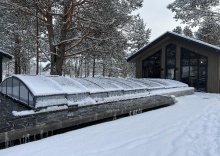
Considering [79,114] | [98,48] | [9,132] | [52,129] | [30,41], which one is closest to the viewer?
[9,132]

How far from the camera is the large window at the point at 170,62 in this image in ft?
63.2

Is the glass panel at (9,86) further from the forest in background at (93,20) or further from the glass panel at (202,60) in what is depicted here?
the glass panel at (202,60)

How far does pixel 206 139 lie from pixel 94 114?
3183 mm

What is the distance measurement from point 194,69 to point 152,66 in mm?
3674

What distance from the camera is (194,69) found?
18203 millimetres

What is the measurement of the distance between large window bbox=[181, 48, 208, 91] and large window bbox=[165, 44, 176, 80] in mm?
697

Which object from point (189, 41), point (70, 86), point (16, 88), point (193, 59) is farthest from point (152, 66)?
point (16, 88)

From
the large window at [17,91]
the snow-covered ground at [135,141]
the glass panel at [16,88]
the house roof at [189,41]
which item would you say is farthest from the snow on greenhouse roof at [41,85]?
the house roof at [189,41]

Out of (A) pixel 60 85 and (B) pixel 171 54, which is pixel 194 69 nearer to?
(B) pixel 171 54

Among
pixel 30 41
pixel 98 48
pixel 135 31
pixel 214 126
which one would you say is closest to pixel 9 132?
pixel 214 126

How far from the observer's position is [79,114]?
22.4 feet

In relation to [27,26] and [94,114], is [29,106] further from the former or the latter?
[27,26]

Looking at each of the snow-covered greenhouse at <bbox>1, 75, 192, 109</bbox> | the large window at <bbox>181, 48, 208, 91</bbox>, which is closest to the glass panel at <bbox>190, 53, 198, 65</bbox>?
the large window at <bbox>181, 48, 208, 91</bbox>

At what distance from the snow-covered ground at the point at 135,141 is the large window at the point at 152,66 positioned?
→ 13.7 m
